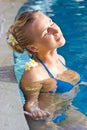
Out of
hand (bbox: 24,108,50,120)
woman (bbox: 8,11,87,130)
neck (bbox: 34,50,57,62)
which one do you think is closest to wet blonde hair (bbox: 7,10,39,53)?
woman (bbox: 8,11,87,130)

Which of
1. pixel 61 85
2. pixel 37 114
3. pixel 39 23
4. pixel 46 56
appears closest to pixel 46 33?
pixel 39 23

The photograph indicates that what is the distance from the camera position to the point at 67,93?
3615mm

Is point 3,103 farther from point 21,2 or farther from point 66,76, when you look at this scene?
point 21,2

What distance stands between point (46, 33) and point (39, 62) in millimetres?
293

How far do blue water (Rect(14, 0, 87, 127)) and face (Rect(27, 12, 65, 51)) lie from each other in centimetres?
64

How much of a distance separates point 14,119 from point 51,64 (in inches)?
28.7

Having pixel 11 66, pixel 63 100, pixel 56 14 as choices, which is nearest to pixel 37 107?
pixel 63 100

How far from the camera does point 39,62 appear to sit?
3.52 m

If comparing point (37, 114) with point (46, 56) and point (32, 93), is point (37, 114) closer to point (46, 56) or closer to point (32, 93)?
point (32, 93)

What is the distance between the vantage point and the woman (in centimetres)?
334

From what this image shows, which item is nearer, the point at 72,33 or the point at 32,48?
the point at 32,48

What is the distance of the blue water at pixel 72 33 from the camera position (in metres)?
4.33

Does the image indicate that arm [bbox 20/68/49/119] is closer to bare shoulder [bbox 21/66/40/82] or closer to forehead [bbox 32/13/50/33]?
bare shoulder [bbox 21/66/40/82]

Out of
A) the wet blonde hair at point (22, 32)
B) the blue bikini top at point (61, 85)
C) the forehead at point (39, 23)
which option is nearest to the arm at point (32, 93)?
the blue bikini top at point (61, 85)
